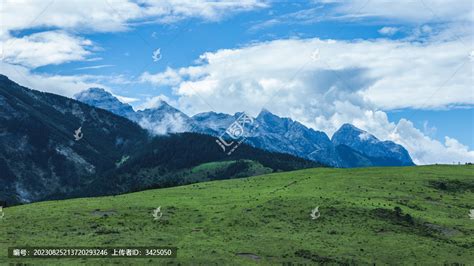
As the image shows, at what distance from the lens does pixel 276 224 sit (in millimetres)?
72250

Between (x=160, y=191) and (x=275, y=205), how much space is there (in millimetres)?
29847

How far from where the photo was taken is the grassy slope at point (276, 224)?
60531mm

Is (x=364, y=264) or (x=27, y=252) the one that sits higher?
(x=27, y=252)

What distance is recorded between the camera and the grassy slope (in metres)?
60.5

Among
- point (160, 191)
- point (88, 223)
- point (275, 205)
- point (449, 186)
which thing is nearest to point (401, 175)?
point (449, 186)

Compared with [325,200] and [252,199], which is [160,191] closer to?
[252,199]

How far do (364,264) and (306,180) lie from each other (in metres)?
48.4

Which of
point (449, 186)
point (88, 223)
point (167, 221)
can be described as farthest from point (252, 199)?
point (449, 186)

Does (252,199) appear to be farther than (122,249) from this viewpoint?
Yes

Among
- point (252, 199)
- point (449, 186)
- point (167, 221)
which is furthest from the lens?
point (449, 186)

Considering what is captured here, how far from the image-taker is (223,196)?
3659 inches

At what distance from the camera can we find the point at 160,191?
103 meters

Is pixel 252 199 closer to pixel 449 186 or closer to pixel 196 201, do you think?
pixel 196 201

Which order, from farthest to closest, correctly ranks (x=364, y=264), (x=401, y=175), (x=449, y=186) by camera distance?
(x=401, y=175) < (x=449, y=186) < (x=364, y=264)
